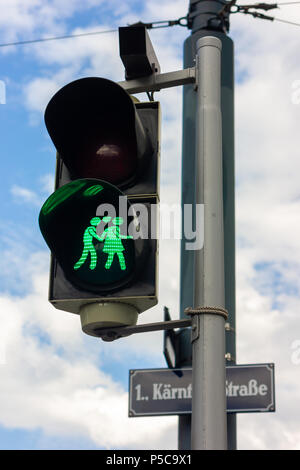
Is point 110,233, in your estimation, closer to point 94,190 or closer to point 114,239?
point 114,239

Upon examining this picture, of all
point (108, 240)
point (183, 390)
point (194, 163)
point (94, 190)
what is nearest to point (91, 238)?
point (108, 240)

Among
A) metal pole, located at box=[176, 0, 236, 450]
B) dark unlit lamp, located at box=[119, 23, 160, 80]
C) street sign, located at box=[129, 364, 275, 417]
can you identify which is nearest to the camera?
dark unlit lamp, located at box=[119, 23, 160, 80]

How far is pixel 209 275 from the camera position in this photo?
11.9 ft

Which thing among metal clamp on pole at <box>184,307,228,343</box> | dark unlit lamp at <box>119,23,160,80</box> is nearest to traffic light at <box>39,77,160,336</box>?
metal clamp on pole at <box>184,307,228,343</box>

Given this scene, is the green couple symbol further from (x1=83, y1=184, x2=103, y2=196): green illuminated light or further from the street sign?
the street sign

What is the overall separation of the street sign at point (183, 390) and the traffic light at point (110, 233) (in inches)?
135

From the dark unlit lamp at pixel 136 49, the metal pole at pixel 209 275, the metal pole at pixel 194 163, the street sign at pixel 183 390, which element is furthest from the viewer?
the metal pole at pixel 194 163

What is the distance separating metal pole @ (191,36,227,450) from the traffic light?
24 centimetres

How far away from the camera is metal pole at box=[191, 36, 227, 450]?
3.37 metres

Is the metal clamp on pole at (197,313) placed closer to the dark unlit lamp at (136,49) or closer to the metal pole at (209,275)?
the metal pole at (209,275)

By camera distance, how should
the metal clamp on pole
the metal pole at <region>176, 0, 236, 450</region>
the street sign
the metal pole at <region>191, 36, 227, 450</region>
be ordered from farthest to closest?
1. the metal pole at <region>176, 0, 236, 450</region>
2. the street sign
3. the metal clamp on pole
4. the metal pole at <region>191, 36, 227, 450</region>

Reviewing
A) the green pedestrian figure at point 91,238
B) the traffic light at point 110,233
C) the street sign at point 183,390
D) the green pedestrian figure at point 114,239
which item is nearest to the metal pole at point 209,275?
the traffic light at point 110,233

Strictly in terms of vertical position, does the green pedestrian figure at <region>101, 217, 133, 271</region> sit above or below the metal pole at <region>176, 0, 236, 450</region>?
below

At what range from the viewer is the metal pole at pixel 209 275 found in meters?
3.37
